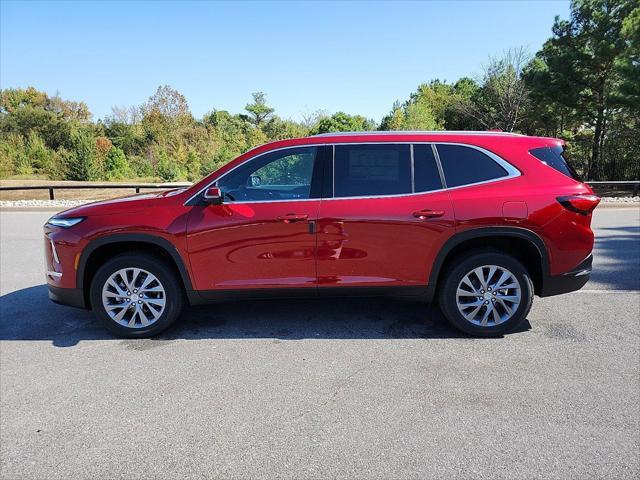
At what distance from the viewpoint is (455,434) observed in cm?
264

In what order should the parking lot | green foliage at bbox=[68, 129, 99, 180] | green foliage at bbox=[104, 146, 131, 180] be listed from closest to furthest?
the parking lot, green foliage at bbox=[68, 129, 99, 180], green foliage at bbox=[104, 146, 131, 180]

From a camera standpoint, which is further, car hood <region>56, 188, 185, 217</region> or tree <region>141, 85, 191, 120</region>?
tree <region>141, 85, 191, 120</region>

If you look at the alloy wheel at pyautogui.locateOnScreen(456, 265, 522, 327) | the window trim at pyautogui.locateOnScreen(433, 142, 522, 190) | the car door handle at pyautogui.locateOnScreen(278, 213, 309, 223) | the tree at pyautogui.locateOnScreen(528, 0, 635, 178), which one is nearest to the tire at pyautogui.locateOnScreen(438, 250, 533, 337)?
the alloy wheel at pyautogui.locateOnScreen(456, 265, 522, 327)

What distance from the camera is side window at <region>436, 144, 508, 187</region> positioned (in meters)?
4.00

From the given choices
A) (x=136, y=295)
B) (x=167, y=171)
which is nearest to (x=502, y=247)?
(x=136, y=295)

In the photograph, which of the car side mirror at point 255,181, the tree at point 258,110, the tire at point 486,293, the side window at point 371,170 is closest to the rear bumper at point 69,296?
the car side mirror at point 255,181

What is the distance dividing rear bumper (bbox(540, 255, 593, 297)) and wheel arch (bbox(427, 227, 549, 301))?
56 millimetres

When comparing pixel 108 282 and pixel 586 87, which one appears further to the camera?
pixel 586 87

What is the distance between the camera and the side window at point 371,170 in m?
4.00

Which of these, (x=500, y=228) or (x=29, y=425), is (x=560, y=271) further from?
(x=29, y=425)

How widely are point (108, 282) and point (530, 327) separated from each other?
415cm

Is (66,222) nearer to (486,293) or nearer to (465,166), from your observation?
(465,166)

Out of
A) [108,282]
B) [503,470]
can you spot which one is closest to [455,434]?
[503,470]

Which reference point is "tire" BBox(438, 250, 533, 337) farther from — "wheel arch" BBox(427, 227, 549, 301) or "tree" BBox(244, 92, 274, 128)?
"tree" BBox(244, 92, 274, 128)
